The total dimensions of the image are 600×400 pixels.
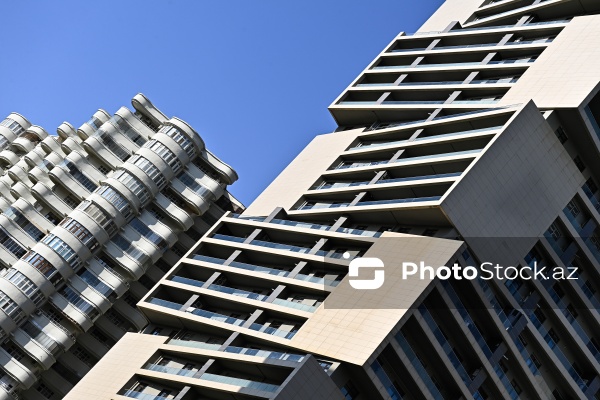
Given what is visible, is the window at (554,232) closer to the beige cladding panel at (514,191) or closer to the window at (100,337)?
the beige cladding panel at (514,191)

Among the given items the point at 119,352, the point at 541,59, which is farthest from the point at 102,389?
the point at 541,59

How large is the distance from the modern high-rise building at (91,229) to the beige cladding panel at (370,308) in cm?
2617

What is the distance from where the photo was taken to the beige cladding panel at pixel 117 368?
66.1m

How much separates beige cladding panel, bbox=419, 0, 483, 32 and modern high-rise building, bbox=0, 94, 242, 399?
2358 cm

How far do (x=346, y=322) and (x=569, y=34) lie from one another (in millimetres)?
31269

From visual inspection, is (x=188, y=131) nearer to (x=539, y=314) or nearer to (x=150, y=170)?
(x=150, y=170)

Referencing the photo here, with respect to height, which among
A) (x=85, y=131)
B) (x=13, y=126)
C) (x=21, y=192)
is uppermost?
(x=13, y=126)

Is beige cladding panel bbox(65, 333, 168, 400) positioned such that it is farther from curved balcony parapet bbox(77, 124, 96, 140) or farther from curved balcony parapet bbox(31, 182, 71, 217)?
curved balcony parapet bbox(77, 124, 96, 140)

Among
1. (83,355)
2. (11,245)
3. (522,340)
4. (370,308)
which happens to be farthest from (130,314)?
(522,340)

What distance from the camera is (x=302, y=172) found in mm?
81312

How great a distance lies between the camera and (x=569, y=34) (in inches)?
3034

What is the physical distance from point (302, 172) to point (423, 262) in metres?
21.3

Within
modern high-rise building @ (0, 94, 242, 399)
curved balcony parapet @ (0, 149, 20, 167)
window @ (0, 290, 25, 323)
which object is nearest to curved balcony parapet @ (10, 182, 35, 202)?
modern high-rise building @ (0, 94, 242, 399)

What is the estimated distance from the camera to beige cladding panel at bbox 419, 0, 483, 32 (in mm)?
92375
